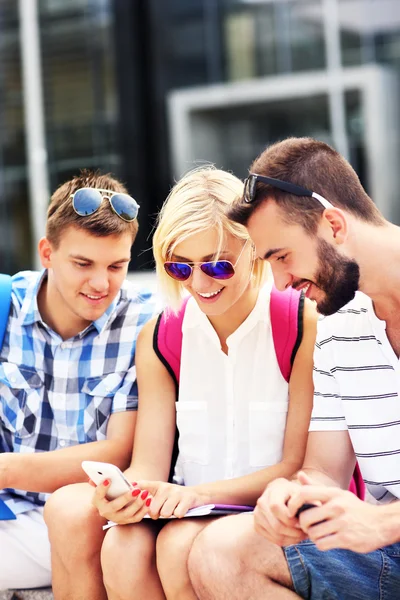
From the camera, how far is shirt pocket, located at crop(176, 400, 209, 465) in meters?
2.85

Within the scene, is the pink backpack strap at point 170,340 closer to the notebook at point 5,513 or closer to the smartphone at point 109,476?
the smartphone at point 109,476

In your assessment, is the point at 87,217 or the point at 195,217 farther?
the point at 87,217

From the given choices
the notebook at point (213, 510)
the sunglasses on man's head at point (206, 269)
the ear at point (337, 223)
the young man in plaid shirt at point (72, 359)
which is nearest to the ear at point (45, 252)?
the young man in plaid shirt at point (72, 359)

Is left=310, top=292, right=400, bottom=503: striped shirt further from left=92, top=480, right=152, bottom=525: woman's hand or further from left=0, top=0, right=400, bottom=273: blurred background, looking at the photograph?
left=0, top=0, right=400, bottom=273: blurred background

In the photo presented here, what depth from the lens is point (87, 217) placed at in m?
3.11

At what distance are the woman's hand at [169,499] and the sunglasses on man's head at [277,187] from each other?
2.81ft

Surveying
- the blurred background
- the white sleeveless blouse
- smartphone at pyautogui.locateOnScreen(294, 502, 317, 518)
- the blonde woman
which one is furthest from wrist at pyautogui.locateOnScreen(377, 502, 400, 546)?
the blurred background

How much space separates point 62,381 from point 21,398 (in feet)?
0.53

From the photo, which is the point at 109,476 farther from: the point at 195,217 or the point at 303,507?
the point at 195,217

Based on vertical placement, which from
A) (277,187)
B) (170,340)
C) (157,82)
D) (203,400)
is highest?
(157,82)

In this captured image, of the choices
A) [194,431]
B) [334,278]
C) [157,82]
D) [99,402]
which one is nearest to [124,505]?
[194,431]

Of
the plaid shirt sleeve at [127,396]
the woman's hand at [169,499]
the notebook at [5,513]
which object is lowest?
the notebook at [5,513]

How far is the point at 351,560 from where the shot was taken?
2361 mm

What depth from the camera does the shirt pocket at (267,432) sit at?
2.79 meters
